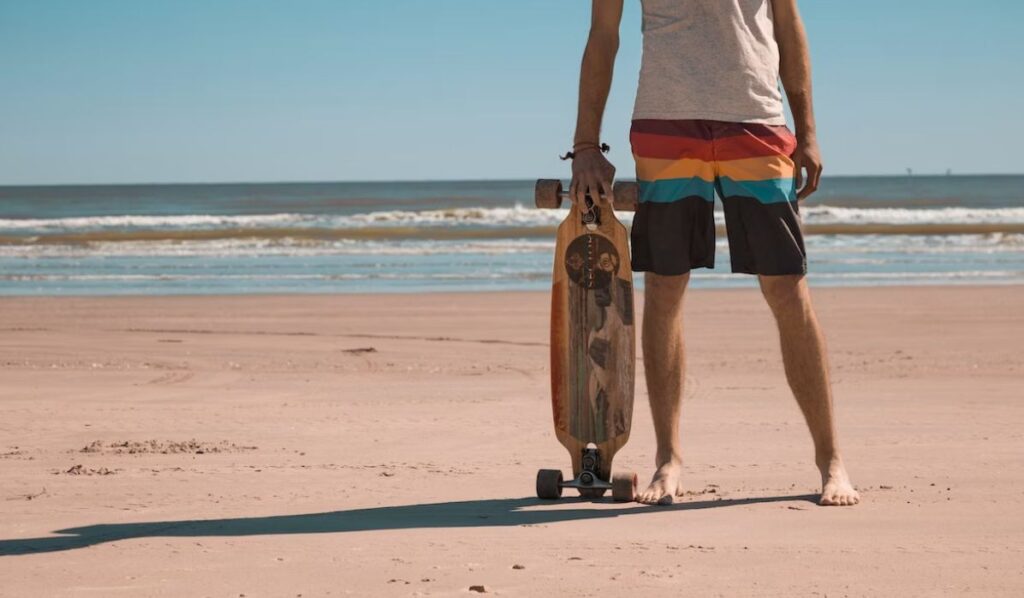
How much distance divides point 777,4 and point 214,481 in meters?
2.38

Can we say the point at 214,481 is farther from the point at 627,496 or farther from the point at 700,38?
the point at 700,38

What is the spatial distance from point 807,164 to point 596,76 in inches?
28.2

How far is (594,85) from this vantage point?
401 centimetres

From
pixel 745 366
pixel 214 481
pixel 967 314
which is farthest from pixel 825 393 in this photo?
pixel 967 314

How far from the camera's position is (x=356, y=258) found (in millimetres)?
21812

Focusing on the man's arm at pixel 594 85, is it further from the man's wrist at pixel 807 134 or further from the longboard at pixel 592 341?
the man's wrist at pixel 807 134

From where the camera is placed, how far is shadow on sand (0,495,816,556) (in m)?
3.46

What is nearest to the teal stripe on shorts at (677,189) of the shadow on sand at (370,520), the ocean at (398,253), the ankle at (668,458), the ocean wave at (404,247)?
the ankle at (668,458)

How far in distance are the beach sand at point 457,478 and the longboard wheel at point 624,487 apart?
6cm

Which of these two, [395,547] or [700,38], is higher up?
[700,38]

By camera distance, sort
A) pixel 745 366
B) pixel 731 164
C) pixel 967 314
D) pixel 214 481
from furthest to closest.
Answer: pixel 967 314 → pixel 745 366 → pixel 214 481 → pixel 731 164

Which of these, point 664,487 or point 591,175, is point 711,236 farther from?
point 664,487

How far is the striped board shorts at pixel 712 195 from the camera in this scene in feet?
12.7

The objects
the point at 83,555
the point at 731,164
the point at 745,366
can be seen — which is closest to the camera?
the point at 83,555
